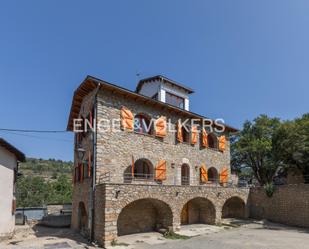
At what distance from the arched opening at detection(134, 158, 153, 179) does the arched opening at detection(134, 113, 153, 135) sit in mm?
1777

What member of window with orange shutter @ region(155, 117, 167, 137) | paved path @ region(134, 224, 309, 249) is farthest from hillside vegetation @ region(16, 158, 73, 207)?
paved path @ region(134, 224, 309, 249)

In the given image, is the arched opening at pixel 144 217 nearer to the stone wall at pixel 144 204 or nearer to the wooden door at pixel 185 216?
the stone wall at pixel 144 204

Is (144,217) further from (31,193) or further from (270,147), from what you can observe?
(31,193)

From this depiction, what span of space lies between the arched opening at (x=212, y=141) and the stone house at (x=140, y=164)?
0.34 m

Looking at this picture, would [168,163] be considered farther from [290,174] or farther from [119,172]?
[290,174]

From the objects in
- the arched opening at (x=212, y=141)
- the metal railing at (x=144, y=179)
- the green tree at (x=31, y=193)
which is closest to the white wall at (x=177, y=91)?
the arched opening at (x=212, y=141)

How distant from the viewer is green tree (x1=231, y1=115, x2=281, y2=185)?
2419 cm

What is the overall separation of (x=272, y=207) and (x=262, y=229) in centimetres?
359

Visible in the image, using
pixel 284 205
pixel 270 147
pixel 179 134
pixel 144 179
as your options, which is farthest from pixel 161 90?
pixel 284 205

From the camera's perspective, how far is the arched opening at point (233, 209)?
20.3 metres

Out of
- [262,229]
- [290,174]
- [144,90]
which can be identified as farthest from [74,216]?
[290,174]

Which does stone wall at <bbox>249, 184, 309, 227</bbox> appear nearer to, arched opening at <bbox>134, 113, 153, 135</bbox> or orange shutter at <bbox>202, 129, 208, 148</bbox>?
orange shutter at <bbox>202, 129, 208, 148</bbox>

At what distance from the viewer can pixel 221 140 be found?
20.7 m

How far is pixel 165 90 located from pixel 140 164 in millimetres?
6219
